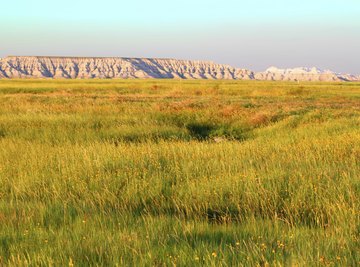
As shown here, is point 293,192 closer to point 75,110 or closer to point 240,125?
point 240,125

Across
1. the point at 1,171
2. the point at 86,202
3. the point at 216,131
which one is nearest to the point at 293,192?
the point at 86,202

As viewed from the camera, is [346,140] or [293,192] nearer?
[293,192]

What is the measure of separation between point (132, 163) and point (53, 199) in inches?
103

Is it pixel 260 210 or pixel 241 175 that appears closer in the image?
pixel 260 210

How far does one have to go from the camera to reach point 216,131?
20.8 metres

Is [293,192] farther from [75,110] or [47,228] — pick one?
[75,110]

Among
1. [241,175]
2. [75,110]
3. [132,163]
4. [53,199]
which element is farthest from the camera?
[75,110]

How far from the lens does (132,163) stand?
30.0ft

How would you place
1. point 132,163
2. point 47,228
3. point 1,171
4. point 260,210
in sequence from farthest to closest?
1. point 132,163
2. point 1,171
3. point 260,210
4. point 47,228

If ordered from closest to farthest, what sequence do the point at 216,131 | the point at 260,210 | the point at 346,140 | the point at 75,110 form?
the point at 260,210 → the point at 346,140 → the point at 216,131 → the point at 75,110

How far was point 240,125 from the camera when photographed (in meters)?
21.7

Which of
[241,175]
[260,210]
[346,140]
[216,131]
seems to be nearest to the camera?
[260,210]

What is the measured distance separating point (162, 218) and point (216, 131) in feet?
51.5

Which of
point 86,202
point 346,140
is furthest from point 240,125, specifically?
point 86,202
